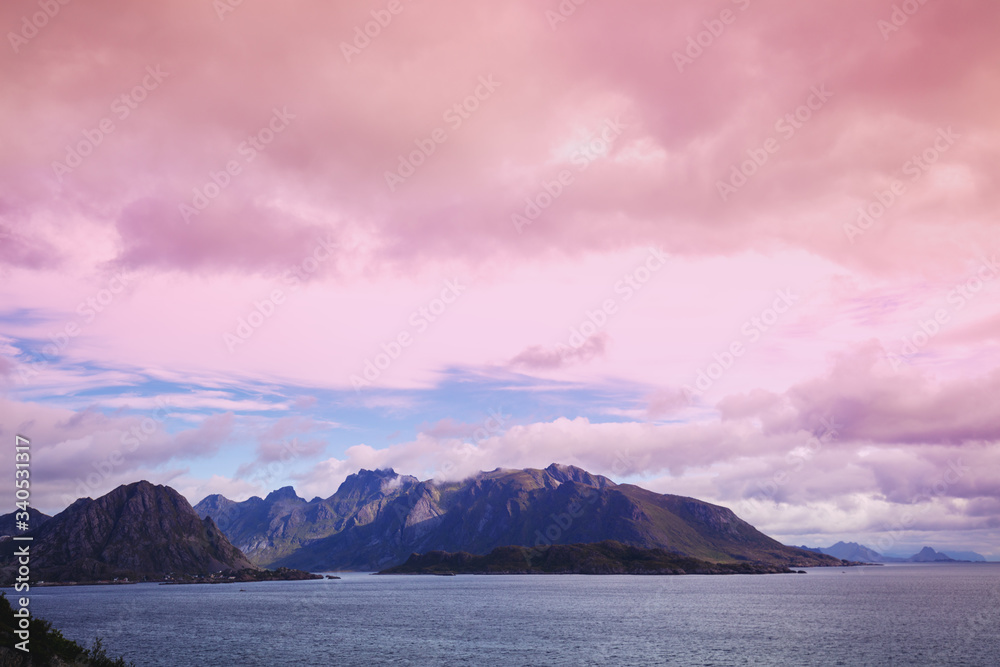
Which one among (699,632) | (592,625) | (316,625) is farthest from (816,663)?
(316,625)

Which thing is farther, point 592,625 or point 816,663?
point 592,625

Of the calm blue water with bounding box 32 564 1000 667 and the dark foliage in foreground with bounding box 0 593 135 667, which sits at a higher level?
the dark foliage in foreground with bounding box 0 593 135 667

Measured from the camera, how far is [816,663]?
9831 centimetres

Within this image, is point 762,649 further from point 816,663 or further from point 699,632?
point 699,632

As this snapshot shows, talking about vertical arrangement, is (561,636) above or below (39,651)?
below

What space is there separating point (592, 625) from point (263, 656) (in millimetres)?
75447

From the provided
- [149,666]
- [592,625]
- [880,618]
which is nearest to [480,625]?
[592,625]

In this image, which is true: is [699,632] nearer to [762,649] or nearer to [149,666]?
[762,649]

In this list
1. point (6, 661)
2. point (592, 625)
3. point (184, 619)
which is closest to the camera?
point (6, 661)

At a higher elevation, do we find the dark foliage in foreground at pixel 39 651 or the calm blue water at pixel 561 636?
the dark foliage in foreground at pixel 39 651

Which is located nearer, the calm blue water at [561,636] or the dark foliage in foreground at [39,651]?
the dark foliage in foreground at [39,651]

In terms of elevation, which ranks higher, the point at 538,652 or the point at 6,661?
the point at 6,661

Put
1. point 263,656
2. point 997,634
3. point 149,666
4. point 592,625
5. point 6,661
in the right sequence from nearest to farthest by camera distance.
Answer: point 6,661, point 149,666, point 263,656, point 997,634, point 592,625

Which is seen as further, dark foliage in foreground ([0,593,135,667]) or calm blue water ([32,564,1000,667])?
calm blue water ([32,564,1000,667])
